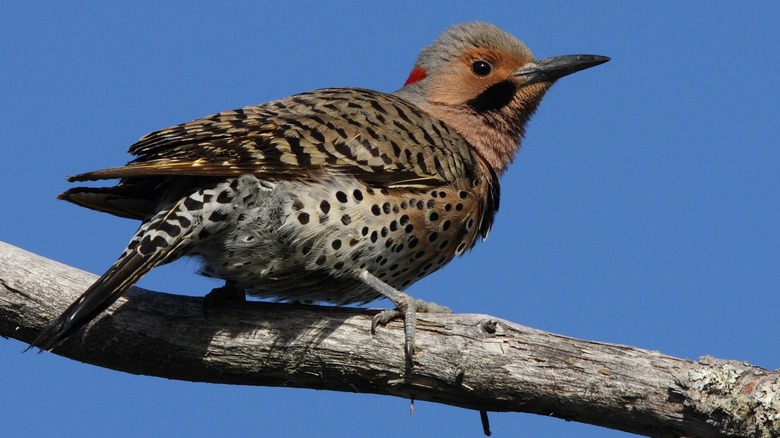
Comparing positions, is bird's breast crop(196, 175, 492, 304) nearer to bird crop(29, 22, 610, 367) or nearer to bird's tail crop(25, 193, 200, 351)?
bird crop(29, 22, 610, 367)

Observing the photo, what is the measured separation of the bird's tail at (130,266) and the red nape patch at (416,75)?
2.94 metres

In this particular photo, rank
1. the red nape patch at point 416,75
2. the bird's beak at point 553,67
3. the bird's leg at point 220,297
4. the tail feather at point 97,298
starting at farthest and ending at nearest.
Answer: the red nape patch at point 416,75 → the bird's beak at point 553,67 → the bird's leg at point 220,297 → the tail feather at point 97,298

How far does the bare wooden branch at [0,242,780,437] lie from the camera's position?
5.17 meters

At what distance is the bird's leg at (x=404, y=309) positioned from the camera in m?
5.64

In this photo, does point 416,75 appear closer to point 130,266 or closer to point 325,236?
point 325,236

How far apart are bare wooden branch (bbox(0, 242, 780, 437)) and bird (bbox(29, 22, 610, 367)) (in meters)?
0.20

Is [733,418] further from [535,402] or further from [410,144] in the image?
[410,144]

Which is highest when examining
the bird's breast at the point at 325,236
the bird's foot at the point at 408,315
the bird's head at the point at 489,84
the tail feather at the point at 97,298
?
the bird's head at the point at 489,84

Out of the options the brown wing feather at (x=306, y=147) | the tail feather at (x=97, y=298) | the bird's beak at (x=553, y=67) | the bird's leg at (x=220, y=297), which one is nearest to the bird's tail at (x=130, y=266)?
the tail feather at (x=97, y=298)

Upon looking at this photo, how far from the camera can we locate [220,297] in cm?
620

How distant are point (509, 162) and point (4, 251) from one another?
3.62m

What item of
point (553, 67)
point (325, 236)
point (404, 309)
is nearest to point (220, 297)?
point (325, 236)

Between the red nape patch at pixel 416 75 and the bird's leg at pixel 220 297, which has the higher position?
the red nape patch at pixel 416 75

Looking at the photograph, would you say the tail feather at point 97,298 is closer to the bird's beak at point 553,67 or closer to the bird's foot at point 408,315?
the bird's foot at point 408,315
